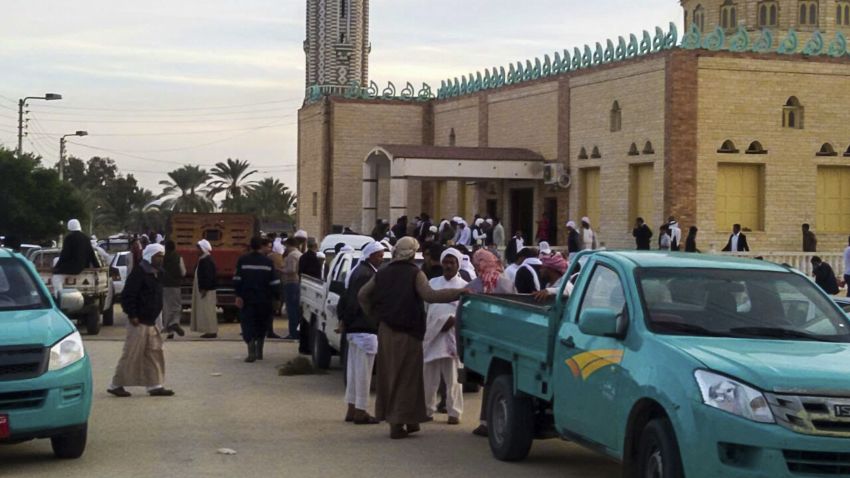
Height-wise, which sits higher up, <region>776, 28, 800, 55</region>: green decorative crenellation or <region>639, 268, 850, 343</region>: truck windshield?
<region>776, 28, 800, 55</region>: green decorative crenellation

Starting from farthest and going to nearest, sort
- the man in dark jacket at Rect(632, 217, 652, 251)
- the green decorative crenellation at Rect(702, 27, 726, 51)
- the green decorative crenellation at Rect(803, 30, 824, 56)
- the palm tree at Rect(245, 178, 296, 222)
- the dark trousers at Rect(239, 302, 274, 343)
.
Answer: the palm tree at Rect(245, 178, 296, 222), the green decorative crenellation at Rect(803, 30, 824, 56), the green decorative crenellation at Rect(702, 27, 726, 51), the man in dark jacket at Rect(632, 217, 652, 251), the dark trousers at Rect(239, 302, 274, 343)

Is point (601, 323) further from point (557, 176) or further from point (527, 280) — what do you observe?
point (557, 176)

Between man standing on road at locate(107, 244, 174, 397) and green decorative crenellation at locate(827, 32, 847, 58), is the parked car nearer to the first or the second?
man standing on road at locate(107, 244, 174, 397)

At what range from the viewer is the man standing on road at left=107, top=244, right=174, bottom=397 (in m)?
14.8

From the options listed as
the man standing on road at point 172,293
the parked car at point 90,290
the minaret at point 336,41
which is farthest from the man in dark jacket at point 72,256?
the minaret at point 336,41

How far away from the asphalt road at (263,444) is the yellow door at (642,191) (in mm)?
23249

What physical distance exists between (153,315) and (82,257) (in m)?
8.75

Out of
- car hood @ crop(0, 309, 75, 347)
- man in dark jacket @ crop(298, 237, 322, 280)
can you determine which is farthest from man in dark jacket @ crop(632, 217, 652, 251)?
car hood @ crop(0, 309, 75, 347)

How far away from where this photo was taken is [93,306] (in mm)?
24062

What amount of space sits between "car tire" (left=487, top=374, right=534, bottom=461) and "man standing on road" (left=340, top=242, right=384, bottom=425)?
2.22m

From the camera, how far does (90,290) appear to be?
23.9 metres

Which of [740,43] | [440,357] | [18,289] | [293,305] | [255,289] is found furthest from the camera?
[740,43]

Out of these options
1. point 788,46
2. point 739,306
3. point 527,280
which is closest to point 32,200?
point 788,46

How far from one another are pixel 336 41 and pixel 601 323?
2257 inches
